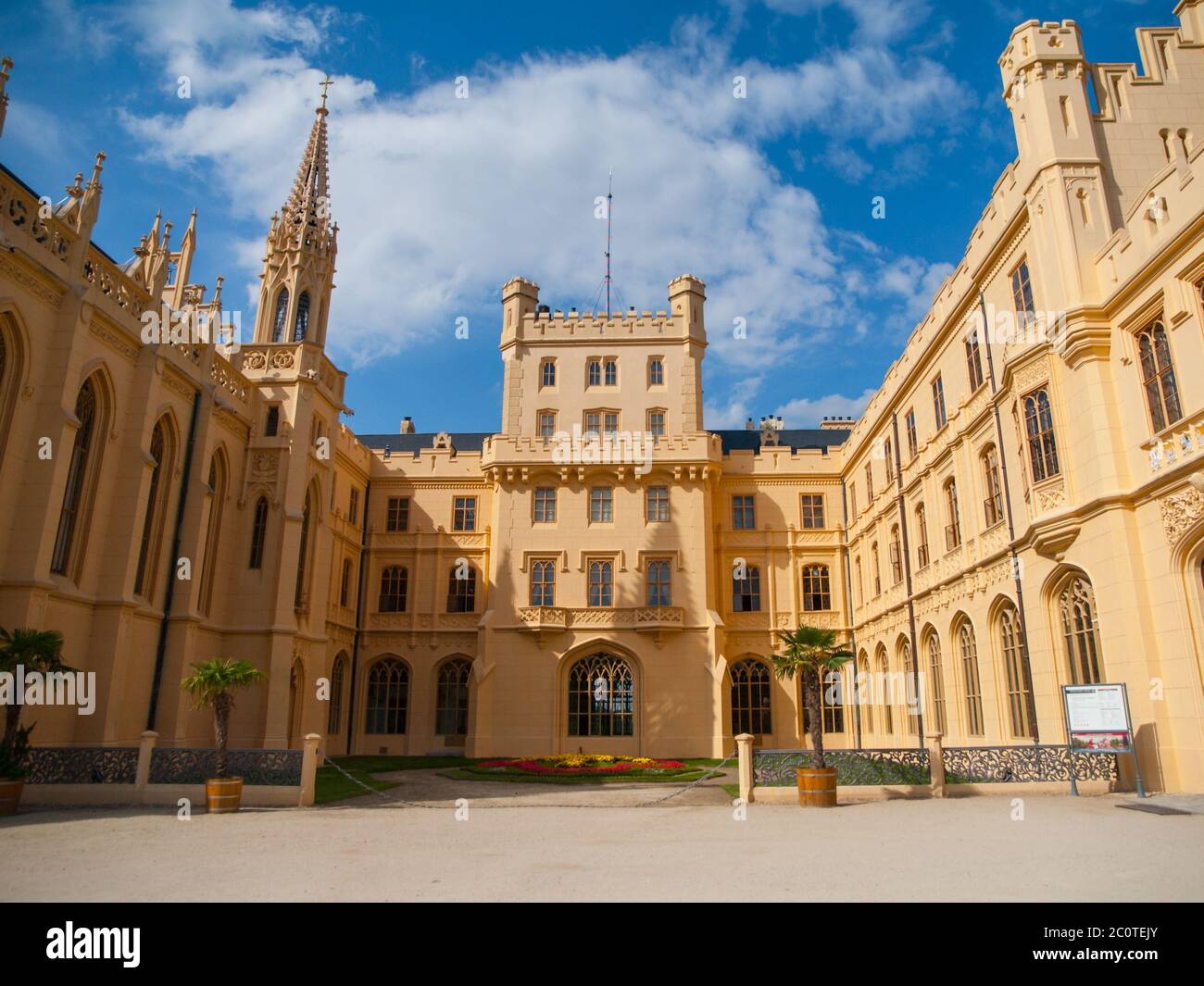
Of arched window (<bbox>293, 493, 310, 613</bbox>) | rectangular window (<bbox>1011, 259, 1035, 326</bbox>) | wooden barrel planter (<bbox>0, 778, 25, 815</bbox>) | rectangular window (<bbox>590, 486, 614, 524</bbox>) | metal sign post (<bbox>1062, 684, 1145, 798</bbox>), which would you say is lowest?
wooden barrel planter (<bbox>0, 778, 25, 815</bbox>)

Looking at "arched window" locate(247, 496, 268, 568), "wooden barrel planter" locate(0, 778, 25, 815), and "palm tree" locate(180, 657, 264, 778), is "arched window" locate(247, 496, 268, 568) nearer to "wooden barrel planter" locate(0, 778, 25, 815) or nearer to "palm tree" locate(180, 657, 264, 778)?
"palm tree" locate(180, 657, 264, 778)

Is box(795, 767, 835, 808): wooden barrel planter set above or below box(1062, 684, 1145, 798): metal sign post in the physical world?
below

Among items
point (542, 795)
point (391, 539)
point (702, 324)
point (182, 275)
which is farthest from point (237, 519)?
point (702, 324)

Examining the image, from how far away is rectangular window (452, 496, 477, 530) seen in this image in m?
38.4

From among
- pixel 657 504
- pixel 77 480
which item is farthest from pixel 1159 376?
pixel 77 480

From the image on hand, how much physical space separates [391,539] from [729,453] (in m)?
16.7

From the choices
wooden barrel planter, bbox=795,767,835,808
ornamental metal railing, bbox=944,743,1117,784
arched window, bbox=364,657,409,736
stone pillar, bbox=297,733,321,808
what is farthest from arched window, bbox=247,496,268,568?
ornamental metal railing, bbox=944,743,1117,784

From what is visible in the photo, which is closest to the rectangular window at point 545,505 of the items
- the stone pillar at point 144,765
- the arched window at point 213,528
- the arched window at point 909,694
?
the arched window at point 213,528

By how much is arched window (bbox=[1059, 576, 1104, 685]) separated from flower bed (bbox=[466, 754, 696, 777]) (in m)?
11.9

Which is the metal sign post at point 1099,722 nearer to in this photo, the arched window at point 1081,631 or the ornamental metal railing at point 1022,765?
the ornamental metal railing at point 1022,765

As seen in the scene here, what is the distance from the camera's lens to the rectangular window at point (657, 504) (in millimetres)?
35625

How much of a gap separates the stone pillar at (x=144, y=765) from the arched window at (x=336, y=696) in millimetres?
17056

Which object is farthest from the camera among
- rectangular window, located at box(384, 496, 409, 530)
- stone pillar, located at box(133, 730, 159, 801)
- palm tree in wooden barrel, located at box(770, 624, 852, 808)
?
rectangular window, located at box(384, 496, 409, 530)
